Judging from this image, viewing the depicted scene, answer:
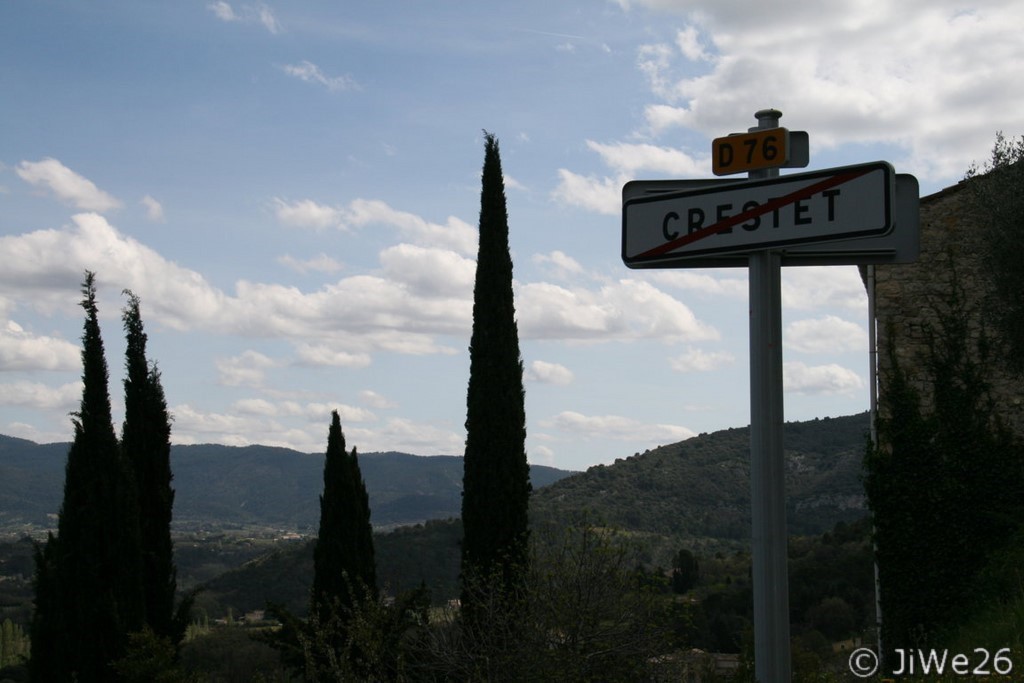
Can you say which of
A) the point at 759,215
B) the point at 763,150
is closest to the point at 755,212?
the point at 759,215

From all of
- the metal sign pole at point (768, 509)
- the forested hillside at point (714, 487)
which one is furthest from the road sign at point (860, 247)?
the forested hillside at point (714, 487)

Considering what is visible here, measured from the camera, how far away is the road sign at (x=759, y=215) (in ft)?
9.16

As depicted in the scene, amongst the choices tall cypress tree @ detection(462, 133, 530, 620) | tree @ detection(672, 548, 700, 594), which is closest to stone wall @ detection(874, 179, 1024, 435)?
tall cypress tree @ detection(462, 133, 530, 620)

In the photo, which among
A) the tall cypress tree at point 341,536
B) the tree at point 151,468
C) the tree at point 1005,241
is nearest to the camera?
the tree at point 1005,241

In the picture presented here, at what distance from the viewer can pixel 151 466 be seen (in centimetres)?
2209

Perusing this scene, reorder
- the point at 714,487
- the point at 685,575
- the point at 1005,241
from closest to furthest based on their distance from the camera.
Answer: the point at 1005,241
the point at 685,575
the point at 714,487

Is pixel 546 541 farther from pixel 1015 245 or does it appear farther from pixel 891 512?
pixel 1015 245

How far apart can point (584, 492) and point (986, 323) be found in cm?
4599

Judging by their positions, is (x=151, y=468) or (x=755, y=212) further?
(x=151, y=468)

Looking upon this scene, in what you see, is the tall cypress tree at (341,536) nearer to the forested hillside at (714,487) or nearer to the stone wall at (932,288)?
the stone wall at (932,288)

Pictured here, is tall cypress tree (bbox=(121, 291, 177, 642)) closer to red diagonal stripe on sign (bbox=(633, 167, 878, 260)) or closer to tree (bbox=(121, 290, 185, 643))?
tree (bbox=(121, 290, 185, 643))

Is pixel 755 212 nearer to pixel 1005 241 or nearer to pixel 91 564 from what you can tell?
pixel 1005 241

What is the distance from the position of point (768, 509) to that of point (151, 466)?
2142cm

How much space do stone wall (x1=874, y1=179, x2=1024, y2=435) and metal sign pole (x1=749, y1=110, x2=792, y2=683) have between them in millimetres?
13517
